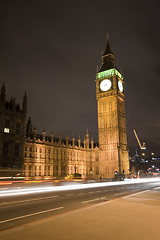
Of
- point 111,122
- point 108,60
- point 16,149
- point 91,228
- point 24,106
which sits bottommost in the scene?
point 91,228

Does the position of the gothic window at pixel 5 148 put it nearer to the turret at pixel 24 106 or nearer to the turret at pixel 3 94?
the turret at pixel 24 106

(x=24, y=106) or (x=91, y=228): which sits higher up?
(x=24, y=106)

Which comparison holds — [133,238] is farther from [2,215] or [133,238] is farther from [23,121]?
[23,121]

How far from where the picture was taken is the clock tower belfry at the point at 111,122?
72.2m

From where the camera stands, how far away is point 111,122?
248 ft

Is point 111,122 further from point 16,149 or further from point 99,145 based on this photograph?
point 16,149

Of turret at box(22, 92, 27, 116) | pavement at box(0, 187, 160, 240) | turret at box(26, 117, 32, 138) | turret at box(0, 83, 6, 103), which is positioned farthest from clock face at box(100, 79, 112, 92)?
pavement at box(0, 187, 160, 240)

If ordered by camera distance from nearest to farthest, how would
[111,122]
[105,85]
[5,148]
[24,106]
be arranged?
[5,148]
[24,106]
[111,122]
[105,85]

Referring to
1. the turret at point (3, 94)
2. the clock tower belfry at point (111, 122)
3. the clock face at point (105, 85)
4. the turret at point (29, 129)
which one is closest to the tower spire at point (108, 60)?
the clock tower belfry at point (111, 122)

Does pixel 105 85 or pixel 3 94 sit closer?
pixel 3 94

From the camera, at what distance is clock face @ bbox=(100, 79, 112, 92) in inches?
3094

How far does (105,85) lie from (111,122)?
14016mm

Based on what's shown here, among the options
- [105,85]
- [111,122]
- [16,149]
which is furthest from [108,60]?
[16,149]

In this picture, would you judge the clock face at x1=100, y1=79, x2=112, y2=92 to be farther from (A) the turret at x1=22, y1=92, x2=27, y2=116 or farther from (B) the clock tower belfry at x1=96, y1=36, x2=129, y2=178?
(A) the turret at x1=22, y1=92, x2=27, y2=116
